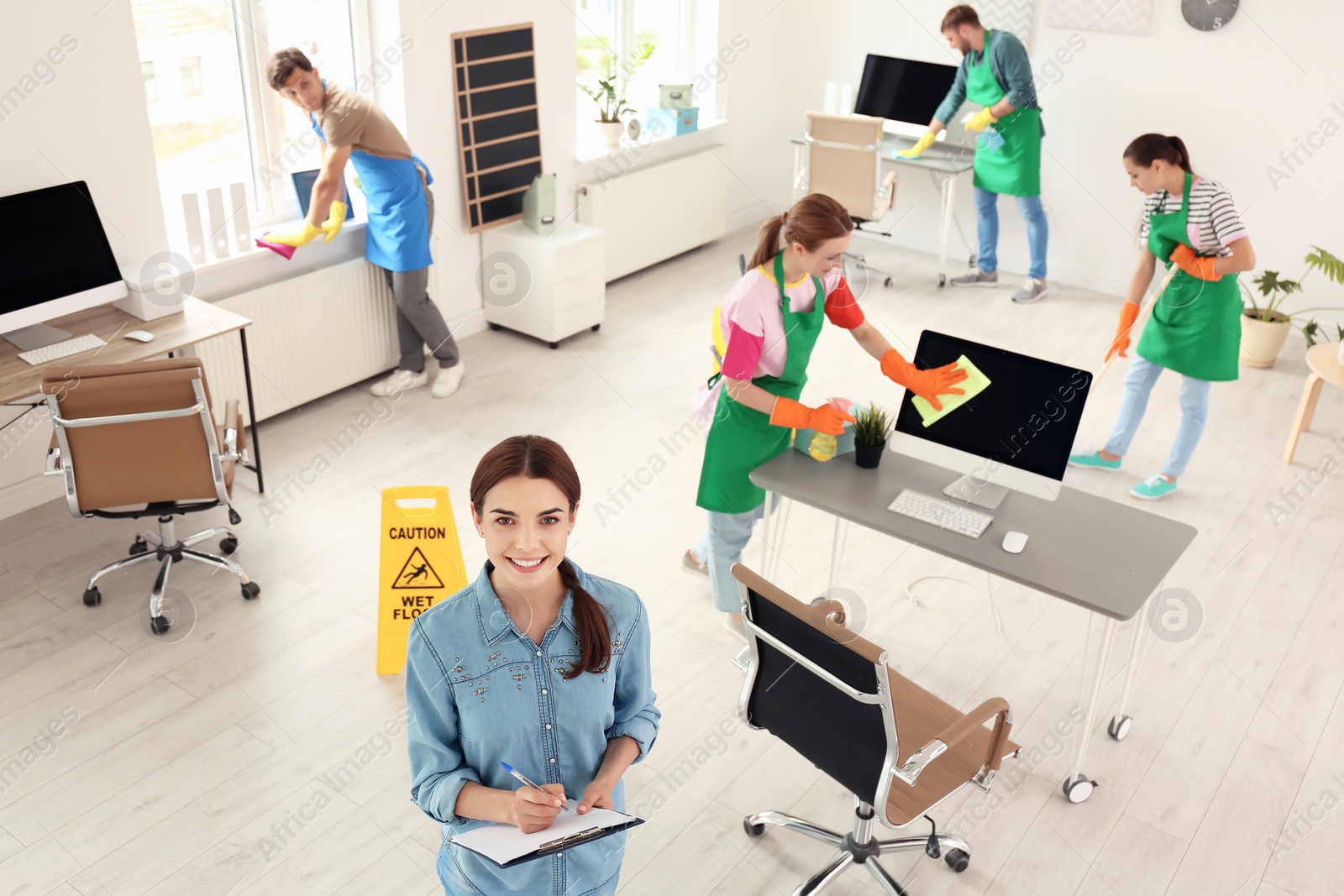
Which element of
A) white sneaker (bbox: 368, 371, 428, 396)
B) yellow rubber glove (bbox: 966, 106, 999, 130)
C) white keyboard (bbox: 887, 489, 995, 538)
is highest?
yellow rubber glove (bbox: 966, 106, 999, 130)

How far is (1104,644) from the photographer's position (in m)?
3.09

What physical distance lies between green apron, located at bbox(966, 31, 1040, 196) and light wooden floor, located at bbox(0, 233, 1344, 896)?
1.98 meters

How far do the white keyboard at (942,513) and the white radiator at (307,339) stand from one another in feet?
9.79

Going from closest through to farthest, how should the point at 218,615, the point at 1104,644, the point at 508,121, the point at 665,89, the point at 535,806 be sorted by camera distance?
the point at 535,806, the point at 1104,644, the point at 218,615, the point at 508,121, the point at 665,89

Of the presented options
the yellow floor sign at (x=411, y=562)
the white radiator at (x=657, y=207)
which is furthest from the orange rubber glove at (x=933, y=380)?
the white radiator at (x=657, y=207)

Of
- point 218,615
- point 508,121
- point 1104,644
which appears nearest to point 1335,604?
point 1104,644

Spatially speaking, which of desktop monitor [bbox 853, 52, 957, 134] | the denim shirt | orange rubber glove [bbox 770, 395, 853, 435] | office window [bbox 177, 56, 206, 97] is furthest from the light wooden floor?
desktop monitor [bbox 853, 52, 957, 134]

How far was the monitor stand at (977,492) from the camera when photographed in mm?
3371

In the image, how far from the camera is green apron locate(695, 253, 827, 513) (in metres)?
3.41

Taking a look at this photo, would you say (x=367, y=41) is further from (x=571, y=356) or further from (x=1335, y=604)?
(x=1335, y=604)

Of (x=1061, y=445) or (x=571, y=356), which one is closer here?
(x=1061, y=445)

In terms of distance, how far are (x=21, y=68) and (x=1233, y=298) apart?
4621 millimetres

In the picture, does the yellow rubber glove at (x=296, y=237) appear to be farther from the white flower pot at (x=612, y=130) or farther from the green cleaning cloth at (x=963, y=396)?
the green cleaning cloth at (x=963, y=396)

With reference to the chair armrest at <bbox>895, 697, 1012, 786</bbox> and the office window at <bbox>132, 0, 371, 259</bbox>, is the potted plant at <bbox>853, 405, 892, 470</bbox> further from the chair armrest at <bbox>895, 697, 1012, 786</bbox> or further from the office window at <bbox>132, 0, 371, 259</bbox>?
the office window at <bbox>132, 0, 371, 259</bbox>
